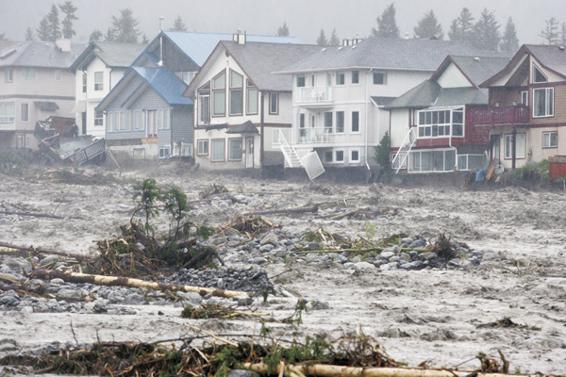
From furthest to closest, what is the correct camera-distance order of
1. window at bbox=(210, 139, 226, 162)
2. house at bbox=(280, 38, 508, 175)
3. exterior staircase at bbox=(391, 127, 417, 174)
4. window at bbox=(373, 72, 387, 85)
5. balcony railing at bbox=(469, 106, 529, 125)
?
window at bbox=(210, 139, 226, 162)
window at bbox=(373, 72, 387, 85)
house at bbox=(280, 38, 508, 175)
exterior staircase at bbox=(391, 127, 417, 174)
balcony railing at bbox=(469, 106, 529, 125)

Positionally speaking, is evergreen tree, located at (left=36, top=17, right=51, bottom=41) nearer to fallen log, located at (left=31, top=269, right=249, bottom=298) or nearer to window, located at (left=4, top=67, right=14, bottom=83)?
window, located at (left=4, top=67, right=14, bottom=83)

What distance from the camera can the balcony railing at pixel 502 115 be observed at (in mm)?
59312

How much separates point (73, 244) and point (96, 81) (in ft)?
199

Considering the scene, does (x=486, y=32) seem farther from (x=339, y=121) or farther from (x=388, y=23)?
(x=339, y=121)

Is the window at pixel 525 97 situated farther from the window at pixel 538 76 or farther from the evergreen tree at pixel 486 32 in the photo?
the evergreen tree at pixel 486 32

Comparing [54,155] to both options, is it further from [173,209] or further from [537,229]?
[173,209]

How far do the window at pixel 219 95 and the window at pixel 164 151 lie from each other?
5205 mm

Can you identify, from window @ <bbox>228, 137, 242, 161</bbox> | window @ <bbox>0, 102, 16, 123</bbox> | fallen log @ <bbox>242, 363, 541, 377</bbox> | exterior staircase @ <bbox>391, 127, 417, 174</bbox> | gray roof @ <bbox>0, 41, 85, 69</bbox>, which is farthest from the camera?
gray roof @ <bbox>0, 41, 85, 69</bbox>

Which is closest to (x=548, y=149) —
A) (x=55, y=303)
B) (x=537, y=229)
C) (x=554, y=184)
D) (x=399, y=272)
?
(x=554, y=184)

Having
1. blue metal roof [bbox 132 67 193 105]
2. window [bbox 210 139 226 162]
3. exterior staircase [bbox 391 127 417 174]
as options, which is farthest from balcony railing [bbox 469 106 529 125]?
blue metal roof [bbox 132 67 193 105]

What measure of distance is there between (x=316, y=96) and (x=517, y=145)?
1395 cm

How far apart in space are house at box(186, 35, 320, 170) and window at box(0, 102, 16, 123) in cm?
2322

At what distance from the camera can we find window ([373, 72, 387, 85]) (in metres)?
69.6

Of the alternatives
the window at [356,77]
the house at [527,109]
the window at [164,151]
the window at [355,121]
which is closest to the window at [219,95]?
the window at [164,151]
